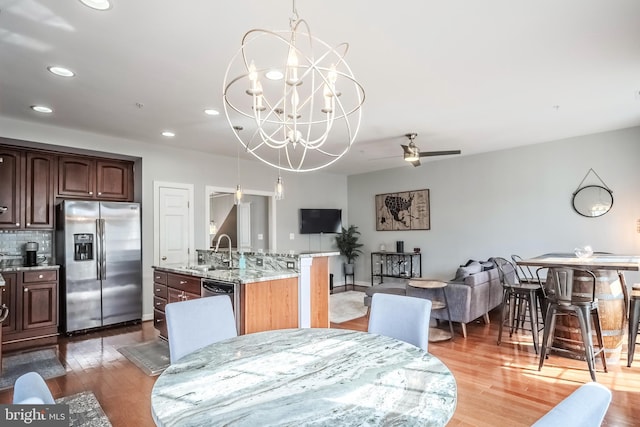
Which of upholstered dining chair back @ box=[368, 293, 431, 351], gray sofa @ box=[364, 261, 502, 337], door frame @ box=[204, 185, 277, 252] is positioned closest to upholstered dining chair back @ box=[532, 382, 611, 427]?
upholstered dining chair back @ box=[368, 293, 431, 351]

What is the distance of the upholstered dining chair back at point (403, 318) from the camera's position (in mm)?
2057

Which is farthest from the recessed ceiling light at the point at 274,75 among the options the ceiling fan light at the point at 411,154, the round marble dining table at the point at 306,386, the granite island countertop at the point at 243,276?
the ceiling fan light at the point at 411,154

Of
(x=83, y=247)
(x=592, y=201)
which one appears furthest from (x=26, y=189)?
(x=592, y=201)

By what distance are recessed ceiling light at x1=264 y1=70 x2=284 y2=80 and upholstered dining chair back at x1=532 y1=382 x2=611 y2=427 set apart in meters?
2.80

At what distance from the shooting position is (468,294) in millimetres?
4172

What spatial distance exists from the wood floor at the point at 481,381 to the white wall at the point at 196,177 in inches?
70.1

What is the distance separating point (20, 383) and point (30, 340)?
427 centimetres

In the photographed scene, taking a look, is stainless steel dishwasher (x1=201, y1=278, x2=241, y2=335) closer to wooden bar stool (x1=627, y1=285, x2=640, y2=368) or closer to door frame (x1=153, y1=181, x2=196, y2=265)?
door frame (x1=153, y1=181, x2=196, y2=265)

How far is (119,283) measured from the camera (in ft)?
15.8

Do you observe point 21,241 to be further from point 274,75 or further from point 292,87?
point 292,87

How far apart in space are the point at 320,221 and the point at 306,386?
20.9 ft

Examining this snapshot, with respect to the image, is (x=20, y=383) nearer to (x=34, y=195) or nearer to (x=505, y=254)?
(x=34, y=195)

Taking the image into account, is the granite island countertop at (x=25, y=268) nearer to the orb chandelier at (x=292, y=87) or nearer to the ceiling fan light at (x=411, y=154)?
the orb chandelier at (x=292, y=87)

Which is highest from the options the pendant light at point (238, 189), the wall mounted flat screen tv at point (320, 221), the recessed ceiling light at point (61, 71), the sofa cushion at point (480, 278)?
the recessed ceiling light at point (61, 71)
